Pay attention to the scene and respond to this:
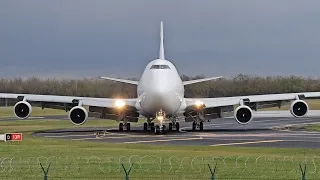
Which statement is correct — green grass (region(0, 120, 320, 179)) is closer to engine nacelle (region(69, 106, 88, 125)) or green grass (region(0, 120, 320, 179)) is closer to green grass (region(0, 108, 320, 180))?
green grass (region(0, 108, 320, 180))

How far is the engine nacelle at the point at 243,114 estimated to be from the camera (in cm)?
5188

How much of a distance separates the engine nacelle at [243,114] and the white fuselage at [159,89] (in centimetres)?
418

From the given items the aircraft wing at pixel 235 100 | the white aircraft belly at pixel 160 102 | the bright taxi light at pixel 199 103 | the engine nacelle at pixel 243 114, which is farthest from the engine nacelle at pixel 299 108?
the white aircraft belly at pixel 160 102

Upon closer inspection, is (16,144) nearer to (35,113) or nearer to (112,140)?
(112,140)

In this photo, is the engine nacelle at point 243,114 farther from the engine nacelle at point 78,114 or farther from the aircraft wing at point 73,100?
the engine nacelle at point 78,114

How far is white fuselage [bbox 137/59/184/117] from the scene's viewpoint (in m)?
48.6

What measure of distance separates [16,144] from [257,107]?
23.5 meters

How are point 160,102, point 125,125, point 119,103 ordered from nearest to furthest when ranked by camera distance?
point 160,102, point 119,103, point 125,125

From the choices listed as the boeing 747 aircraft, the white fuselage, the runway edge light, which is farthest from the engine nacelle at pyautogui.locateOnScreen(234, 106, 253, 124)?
the runway edge light

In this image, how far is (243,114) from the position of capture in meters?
52.2

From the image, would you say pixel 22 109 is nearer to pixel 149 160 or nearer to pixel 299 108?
pixel 299 108

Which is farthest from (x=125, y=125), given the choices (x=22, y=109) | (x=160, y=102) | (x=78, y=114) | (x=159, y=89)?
(x=159, y=89)

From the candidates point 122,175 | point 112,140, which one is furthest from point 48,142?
point 122,175

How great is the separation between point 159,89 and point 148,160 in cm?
1836
